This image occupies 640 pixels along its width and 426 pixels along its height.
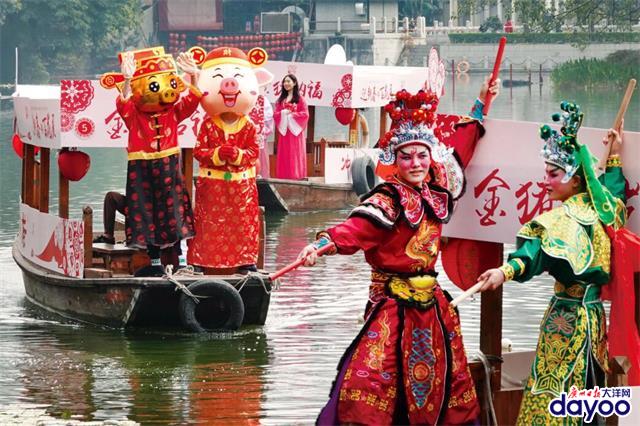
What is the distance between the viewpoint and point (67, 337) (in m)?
13.7

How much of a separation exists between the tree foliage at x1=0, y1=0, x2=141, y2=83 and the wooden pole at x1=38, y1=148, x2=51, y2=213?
53.5m

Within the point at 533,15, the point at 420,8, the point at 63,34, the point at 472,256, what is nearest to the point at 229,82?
the point at 472,256

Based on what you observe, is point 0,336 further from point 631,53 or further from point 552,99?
point 631,53

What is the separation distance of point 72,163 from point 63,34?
60.0 metres

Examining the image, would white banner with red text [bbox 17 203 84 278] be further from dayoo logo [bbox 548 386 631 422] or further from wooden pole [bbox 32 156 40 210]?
dayoo logo [bbox 548 386 631 422]

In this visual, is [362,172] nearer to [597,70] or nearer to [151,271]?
[151,271]

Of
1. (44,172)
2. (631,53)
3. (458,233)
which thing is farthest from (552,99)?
(458,233)

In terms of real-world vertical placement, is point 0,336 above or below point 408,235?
below

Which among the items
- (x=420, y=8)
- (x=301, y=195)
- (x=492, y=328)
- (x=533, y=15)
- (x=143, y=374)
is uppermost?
(x=420, y=8)

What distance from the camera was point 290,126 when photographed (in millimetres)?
21766

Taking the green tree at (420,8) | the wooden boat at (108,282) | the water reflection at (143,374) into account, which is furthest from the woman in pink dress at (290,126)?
the green tree at (420,8)

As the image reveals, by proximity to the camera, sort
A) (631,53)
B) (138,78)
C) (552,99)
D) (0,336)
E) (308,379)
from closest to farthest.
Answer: (308,379) < (138,78) < (0,336) < (552,99) < (631,53)

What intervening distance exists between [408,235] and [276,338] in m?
5.38

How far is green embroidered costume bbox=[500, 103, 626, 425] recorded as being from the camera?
7957mm
